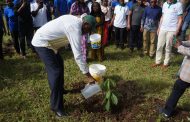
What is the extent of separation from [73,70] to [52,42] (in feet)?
9.43

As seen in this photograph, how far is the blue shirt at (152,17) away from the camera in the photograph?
334 inches

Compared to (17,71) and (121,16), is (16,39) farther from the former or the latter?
(121,16)

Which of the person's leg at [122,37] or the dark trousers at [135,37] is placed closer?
the dark trousers at [135,37]

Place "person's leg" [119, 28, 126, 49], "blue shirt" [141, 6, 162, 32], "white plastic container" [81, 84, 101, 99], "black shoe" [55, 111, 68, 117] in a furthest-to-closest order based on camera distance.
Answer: "person's leg" [119, 28, 126, 49] → "blue shirt" [141, 6, 162, 32] → "white plastic container" [81, 84, 101, 99] → "black shoe" [55, 111, 68, 117]

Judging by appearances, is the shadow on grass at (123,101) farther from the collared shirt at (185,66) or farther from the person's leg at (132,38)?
the person's leg at (132,38)

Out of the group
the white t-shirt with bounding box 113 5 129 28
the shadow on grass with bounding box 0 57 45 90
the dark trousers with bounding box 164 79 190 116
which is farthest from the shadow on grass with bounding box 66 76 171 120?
the white t-shirt with bounding box 113 5 129 28

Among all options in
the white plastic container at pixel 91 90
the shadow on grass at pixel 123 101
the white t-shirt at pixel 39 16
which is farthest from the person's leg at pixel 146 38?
the white plastic container at pixel 91 90

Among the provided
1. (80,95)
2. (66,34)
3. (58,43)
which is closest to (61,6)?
(80,95)

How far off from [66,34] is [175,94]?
2.16 m

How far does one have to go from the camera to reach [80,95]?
623 centimetres

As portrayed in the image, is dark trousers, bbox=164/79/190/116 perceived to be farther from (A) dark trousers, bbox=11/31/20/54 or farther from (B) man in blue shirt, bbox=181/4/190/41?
(A) dark trousers, bbox=11/31/20/54

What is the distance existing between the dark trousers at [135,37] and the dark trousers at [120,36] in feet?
1.00

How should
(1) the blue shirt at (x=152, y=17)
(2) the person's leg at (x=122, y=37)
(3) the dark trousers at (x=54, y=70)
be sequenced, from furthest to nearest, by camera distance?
(2) the person's leg at (x=122, y=37)
(1) the blue shirt at (x=152, y=17)
(3) the dark trousers at (x=54, y=70)

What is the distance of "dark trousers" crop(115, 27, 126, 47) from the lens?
9675 millimetres
